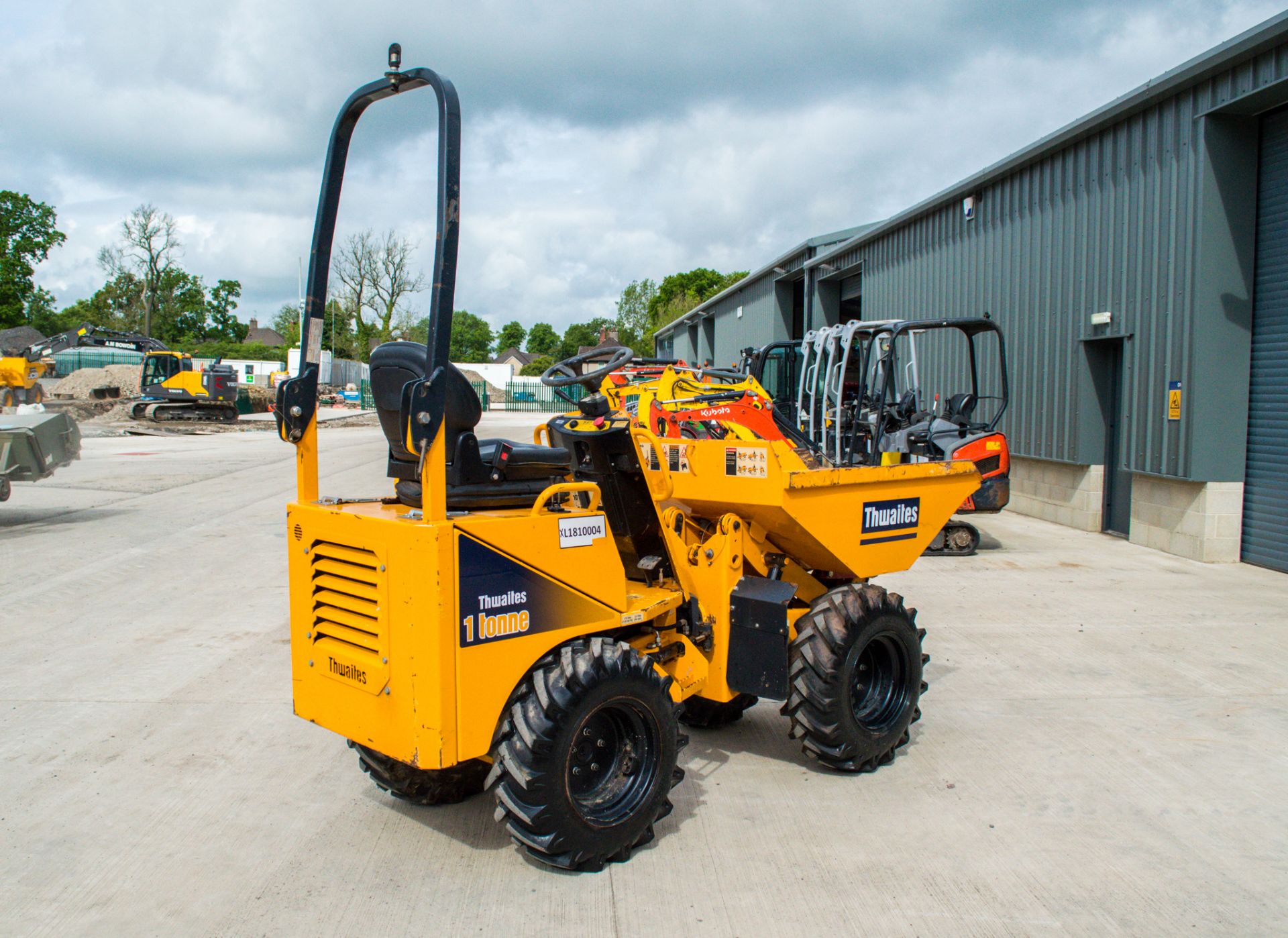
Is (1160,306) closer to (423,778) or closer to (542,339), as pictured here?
(423,778)

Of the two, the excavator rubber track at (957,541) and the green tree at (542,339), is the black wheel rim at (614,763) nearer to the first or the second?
the excavator rubber track at (957,541)

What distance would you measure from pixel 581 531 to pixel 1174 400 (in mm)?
8908

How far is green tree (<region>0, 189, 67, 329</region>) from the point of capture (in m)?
61.8

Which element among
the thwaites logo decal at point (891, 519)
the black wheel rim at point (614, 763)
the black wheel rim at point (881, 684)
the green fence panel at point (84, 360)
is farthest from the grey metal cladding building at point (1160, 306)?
the green fence panel at point (84, 360)

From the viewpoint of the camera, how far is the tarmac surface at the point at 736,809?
3.29 meters

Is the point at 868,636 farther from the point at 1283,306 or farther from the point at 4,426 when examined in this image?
the point at 4,426

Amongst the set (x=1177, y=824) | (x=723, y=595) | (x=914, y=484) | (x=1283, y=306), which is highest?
(x=1283, y=306)

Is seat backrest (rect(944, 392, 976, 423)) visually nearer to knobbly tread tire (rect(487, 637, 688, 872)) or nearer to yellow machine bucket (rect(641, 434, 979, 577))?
yellow machine bucket (rect(641, 434, 979, 577))

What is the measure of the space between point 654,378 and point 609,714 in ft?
38.3

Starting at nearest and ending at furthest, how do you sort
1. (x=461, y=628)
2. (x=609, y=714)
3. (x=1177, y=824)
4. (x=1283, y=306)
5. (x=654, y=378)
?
1. (x=461, y=628)
2. (x=609, y=714)
3. (x=1177, y=824)
4. (x=1283, y=306)
5. (x=654, y=378)

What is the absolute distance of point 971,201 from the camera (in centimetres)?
1517

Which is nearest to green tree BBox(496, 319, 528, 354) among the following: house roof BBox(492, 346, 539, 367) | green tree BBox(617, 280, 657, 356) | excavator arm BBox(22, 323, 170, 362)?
house roof BBox(492, 346, 539, 367)

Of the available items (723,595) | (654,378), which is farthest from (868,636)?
(654,378)

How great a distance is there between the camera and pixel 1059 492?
12.8 m
